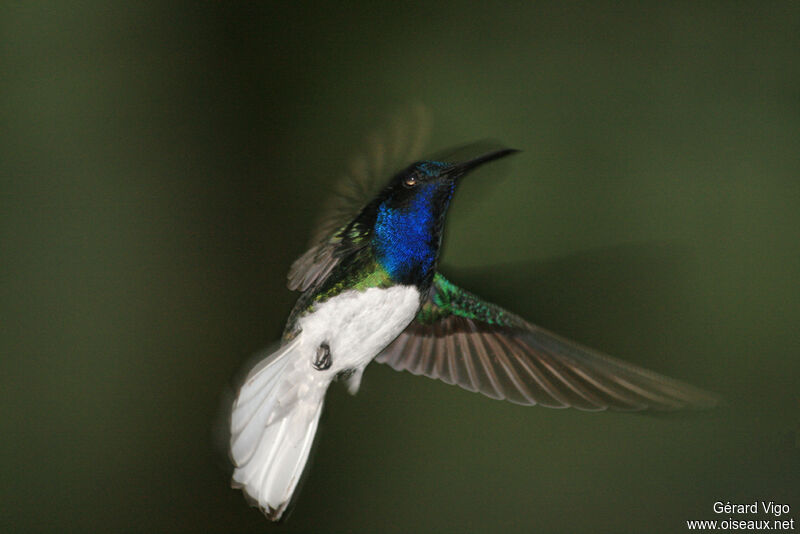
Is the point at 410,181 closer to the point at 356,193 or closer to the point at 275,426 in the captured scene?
the point at 356,193

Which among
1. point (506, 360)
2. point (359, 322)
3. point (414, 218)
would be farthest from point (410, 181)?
point (506, 360)

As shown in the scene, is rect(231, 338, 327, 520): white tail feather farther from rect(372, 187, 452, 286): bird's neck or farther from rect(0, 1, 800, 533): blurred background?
rect(0, 1, 800, 533): blurred background

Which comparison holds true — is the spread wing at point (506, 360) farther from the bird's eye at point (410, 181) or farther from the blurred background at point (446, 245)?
the blurred background at point (446, 245)

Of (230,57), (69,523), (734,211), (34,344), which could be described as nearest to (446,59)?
(230,57)

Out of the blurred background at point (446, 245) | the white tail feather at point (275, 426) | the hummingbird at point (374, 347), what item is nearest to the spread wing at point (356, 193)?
the hummingbird at point (374, 347)

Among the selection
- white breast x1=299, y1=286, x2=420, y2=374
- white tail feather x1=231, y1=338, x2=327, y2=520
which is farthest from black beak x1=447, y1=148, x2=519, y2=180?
white tail feather x1=231, y1=338, x2=327, y2=520

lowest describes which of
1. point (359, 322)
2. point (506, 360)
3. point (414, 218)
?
point (506, 360)

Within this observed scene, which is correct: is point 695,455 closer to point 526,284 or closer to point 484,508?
point 484,508
